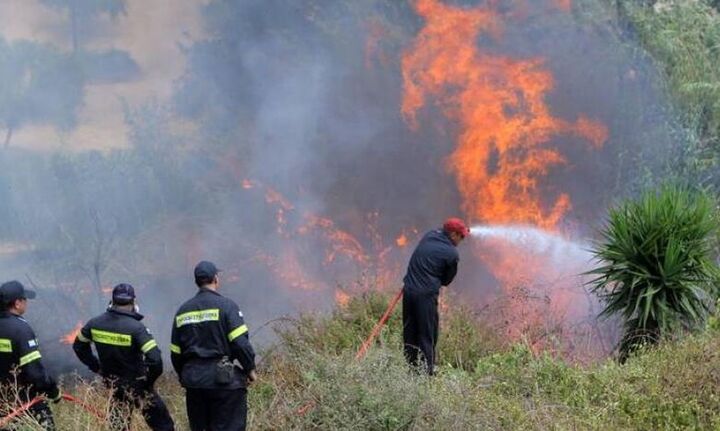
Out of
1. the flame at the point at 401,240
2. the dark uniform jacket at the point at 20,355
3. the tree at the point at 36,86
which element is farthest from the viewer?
the flame at the point at 401,240

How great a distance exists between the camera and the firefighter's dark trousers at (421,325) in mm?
7449

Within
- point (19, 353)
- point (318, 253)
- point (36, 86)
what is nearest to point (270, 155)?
point (318, 253)

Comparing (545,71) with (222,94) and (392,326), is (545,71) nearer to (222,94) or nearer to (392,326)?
(222,94)

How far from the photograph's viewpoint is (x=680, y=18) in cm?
1589

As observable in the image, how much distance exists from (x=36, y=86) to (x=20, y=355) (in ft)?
28.7

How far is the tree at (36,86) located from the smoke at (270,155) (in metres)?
0.12

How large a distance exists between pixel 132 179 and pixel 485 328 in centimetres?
726

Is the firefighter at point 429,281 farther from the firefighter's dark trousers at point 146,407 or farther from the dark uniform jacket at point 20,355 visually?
the dark uniform jacket at point 20,355

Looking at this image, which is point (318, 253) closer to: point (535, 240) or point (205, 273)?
point (535, 240)

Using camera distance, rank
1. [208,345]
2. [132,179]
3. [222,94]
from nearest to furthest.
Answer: [208,345]
[132,179]
[222,94]

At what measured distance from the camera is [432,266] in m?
7.46

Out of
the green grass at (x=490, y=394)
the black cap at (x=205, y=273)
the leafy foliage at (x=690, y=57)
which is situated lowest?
the green grass at (x=490, y=394)

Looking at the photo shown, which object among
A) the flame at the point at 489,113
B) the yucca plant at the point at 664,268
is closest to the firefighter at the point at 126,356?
the yucca plant at the point at 664,268

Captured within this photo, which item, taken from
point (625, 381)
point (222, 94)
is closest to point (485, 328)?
point (625, 381)
